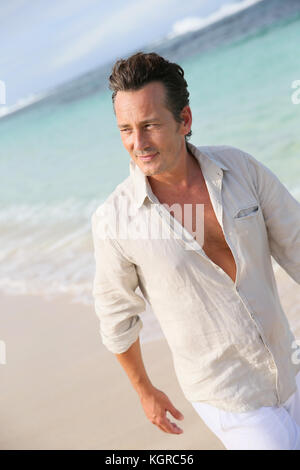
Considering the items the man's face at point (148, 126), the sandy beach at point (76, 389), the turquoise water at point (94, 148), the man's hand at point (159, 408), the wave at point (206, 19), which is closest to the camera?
the man's face at point (148, 126)

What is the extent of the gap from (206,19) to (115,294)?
31254 mm

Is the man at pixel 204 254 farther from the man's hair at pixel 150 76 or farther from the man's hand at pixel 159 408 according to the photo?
the man's hand at pixel 159 408

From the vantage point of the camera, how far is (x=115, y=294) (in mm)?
2131

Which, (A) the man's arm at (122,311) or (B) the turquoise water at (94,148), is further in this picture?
(B) the turquoise water at (94,148)

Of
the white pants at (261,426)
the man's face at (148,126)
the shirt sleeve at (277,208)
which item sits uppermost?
the man's face at (148,126)

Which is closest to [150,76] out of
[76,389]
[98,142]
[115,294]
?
[115,294]

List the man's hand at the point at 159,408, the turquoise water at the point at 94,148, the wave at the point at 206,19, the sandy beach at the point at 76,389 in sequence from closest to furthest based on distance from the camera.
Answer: the man's hand at the point at 159,408
the sandy beach at the point at 76,389
the turquoise water at the point at 94,148
the wave at the point at 206,19

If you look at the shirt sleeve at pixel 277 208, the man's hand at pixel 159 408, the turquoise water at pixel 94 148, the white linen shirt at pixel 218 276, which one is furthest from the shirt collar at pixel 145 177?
the turquoise water at pixel 94 148

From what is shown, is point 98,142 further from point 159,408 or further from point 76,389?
point 159,408

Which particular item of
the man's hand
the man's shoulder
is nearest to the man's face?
the man's shoulder

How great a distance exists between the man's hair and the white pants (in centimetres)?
105

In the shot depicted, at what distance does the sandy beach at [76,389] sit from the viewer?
10.8 ft

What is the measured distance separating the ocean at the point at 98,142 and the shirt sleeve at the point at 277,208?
3.19m

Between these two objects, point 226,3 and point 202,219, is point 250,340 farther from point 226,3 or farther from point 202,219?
point 226,3
